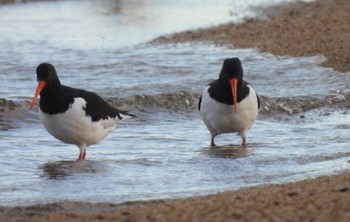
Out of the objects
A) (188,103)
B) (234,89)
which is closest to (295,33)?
(188,103)

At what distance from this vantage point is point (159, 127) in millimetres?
12781

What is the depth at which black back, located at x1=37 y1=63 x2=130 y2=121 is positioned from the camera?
10.1 metres

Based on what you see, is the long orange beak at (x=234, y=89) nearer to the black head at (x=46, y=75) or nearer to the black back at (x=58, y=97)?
the black back at (x=58, y=97)

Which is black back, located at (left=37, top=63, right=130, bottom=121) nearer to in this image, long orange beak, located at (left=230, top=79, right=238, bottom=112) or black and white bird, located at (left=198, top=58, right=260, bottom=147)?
black and white bird, located at (left=198, top=58, right=260, bottom=147)

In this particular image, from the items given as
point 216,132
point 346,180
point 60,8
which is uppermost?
point 346,180

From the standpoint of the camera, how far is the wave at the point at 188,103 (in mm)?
13851

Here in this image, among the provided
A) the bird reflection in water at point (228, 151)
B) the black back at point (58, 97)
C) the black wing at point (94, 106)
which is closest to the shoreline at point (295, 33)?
the bird reflection in water at point (228, 151)

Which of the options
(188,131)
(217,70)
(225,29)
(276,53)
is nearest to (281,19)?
(225,29)

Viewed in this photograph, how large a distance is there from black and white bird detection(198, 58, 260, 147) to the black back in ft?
4.03

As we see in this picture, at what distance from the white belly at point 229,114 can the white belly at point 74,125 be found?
1.34m

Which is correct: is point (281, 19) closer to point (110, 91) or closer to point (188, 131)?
point (110, 91)

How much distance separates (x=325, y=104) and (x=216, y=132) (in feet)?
10.4

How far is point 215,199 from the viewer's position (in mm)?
7801

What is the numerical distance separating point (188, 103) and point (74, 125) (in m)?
4.33
